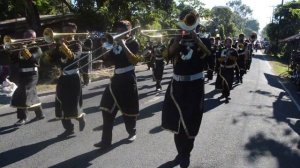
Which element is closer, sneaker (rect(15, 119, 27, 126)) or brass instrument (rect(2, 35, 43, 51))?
brass instrument (rect(2, 35, 43, 51))

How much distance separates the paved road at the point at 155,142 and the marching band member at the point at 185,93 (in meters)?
0.66

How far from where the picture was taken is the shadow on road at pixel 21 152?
20.6 feet

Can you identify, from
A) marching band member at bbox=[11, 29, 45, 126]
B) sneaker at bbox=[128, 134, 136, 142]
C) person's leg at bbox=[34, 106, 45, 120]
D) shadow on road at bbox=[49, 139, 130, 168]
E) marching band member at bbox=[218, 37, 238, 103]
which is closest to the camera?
shadow on road at bbox=[49, 139, 130, 168]

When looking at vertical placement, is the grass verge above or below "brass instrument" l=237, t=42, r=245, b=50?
below

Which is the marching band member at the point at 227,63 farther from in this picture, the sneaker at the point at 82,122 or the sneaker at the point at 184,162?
the sneaker at the point at 184,162

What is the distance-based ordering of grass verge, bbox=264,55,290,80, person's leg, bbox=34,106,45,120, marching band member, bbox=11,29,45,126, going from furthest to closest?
grass verge, bbox=264,55,290,80 → person's leg, bbox=34,106,45,120 → marching band member, bbox=11,29,45,126

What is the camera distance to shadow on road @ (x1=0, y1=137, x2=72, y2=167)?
627 cm

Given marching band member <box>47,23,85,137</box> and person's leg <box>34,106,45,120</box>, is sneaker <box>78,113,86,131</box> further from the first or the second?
person's leg <box>34,106,45,120</box>

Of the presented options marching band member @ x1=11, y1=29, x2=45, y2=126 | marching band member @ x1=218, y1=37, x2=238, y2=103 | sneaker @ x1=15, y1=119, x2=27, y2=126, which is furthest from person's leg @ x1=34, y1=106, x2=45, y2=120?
marching band member @ x1=218, y1=37, x2=238, y2=103

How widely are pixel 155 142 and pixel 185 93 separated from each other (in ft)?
6.30

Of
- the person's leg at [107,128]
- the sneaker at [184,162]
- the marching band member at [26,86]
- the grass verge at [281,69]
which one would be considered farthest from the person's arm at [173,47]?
the grass verge at [281,69]

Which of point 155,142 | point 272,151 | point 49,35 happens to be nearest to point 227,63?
point 272,151

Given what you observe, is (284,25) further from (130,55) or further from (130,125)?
Answer: (130,55)

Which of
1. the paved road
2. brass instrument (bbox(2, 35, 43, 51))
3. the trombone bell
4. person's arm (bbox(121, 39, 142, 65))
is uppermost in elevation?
the trombone bell
